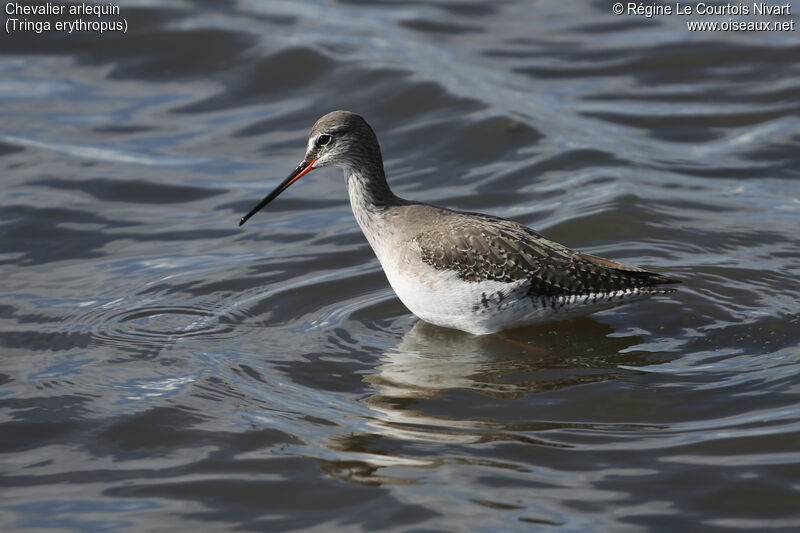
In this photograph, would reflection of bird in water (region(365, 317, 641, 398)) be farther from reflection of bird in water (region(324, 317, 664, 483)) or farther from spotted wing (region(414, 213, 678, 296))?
spotted wing (region(414, 213, 678, 296))

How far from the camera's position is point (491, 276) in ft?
29.4

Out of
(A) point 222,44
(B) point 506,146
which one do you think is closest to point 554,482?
(B) point 506,146

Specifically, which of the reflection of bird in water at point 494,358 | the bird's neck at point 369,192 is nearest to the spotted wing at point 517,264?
the reflection of bird in water at point 494,358

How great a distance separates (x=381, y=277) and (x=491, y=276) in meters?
2.02

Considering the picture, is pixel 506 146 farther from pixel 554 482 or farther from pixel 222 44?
pixel 554 482

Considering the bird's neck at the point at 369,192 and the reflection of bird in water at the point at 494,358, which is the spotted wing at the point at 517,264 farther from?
the bird's neck at the point at 369,192

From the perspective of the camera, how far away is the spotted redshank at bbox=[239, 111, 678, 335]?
→ 29.5ft

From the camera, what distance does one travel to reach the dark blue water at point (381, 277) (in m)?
7.05

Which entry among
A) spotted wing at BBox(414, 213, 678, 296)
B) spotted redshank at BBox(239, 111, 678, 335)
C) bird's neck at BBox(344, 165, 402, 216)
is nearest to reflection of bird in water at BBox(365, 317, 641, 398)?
spotted redshank at BBox(239, 111, 678, 335)

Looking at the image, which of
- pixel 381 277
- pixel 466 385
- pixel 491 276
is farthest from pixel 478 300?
pixel 381 277

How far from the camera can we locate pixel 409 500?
6848mm

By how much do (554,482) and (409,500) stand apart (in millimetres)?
921

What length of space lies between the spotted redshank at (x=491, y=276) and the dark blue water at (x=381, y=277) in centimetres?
38

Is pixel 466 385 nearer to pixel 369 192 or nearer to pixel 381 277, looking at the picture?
pixel 369 192
